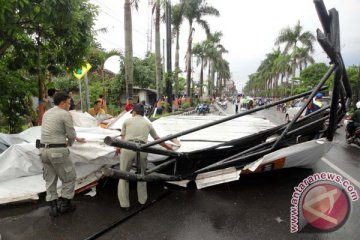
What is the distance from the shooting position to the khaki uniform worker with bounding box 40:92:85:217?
13.4 feet

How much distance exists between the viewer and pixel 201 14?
28.0m

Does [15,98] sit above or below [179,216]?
above

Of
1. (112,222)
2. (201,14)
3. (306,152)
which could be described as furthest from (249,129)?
(201,14)

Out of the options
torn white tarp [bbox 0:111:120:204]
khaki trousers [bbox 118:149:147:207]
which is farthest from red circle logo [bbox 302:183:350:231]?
torn white tarp [bbox 0:111:120:204]

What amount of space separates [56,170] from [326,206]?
12.4ft

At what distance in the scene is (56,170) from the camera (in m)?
4.19

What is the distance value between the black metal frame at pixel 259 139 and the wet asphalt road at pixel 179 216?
607 millimetres

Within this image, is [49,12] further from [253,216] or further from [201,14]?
[201,14]

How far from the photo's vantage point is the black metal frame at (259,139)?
330 centimetres

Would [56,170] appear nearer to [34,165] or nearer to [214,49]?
[34,165]

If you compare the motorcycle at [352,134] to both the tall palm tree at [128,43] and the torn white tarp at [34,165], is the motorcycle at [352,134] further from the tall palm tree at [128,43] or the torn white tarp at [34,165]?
the tall palm tree at [128,43]

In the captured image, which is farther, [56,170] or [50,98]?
[50,98]

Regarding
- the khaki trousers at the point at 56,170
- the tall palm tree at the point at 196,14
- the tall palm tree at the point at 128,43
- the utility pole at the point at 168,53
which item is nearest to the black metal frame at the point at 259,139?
the khaki trousers at the point at 56,170

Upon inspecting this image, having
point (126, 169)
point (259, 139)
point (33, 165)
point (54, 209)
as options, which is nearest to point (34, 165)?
point (33, 165)
